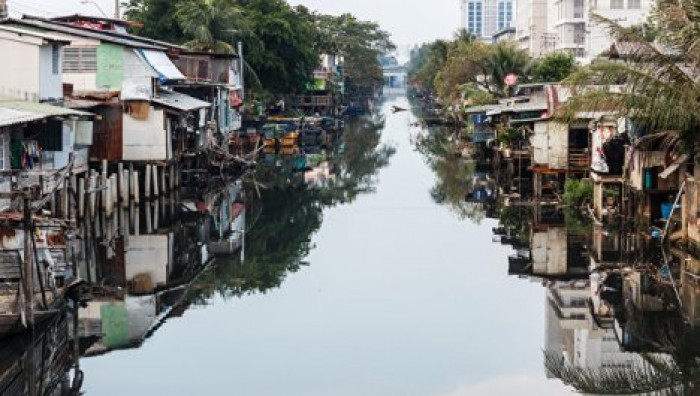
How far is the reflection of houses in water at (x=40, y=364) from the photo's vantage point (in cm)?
1788

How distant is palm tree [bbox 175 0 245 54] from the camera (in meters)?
65.1

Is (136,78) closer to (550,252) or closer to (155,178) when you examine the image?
(155,178)

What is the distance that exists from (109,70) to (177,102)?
3868 millimetres

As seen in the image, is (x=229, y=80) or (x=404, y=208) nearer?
(x=404, y=208)

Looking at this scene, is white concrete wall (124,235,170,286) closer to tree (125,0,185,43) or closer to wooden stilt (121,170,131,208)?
wooden stilt (121,170,131,208)

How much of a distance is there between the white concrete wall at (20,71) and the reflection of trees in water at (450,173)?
48.2ft

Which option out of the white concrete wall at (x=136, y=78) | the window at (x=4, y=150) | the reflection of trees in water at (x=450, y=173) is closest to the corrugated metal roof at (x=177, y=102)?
the white concrete wall at (x=136, y=78)

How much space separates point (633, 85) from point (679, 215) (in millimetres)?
4729

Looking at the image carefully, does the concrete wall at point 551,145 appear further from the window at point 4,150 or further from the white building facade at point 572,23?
the white building facade at point 572,23

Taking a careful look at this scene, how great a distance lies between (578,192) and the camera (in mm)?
38469

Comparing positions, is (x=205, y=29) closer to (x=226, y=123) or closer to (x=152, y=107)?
(x=226, y=123)

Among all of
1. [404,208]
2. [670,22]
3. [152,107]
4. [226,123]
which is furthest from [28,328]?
[226,123]

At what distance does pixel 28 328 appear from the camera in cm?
1925

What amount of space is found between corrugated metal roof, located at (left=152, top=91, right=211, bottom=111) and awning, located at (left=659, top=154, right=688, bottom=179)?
18336mm
